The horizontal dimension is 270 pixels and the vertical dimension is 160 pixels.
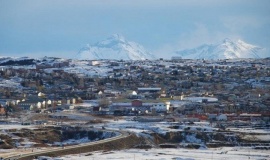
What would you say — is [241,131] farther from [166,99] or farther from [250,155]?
[166,99]

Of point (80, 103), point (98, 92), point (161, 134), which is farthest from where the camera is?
point (98, 92)

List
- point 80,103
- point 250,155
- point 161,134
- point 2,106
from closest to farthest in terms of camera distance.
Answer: point 250,155, point 161,134, point 2,106, point 80,103

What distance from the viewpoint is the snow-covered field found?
156ft

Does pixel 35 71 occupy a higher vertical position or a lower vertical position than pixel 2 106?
higher

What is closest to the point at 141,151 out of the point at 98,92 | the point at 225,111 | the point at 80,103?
the point at 225,111

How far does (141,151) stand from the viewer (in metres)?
51.7

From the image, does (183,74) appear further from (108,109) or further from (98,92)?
(108,109)

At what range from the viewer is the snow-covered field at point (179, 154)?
1877 inches

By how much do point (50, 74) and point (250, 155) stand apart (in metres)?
75.7

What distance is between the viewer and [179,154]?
50.0 m

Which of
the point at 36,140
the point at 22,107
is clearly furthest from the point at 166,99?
the point at 36,140

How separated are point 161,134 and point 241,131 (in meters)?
7.66

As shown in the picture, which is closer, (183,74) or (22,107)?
(22,107)

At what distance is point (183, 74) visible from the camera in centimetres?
12781
